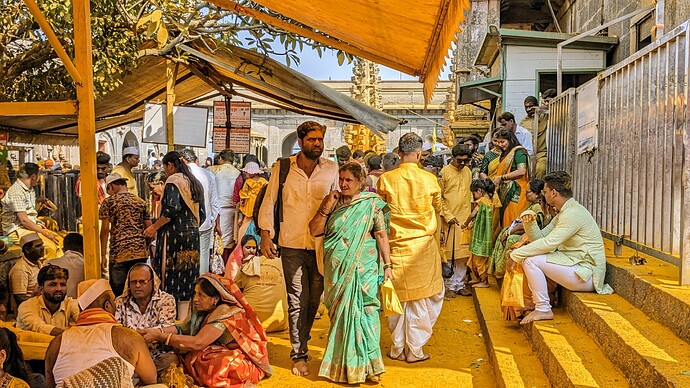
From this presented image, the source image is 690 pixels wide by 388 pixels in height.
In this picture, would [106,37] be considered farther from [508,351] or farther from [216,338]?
[508,351]

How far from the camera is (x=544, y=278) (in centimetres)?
472

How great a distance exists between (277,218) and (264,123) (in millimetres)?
35527

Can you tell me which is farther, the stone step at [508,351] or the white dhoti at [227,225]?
the white dhoti at [227,225]

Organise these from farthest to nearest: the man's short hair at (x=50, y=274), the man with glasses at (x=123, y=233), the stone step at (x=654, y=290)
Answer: the man with glasses at (x=123, y=233)
the man's short hair at (x=50, y=274)
the stone step at (x=654, y=290)

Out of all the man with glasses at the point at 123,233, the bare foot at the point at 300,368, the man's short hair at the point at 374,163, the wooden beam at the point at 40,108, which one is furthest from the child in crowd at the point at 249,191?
the wooden beam at the point at 40,108

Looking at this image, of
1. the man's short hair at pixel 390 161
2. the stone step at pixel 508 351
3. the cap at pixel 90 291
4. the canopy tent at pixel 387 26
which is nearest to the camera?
the canopy tent at pixel 387 26

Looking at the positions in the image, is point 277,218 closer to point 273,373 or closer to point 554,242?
point 273,373

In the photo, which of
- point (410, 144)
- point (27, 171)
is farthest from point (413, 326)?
point (27, 171)

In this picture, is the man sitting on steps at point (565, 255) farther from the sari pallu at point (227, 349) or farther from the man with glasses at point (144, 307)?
the man with glasses at point (144, 307)

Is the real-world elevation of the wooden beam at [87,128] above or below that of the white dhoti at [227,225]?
above

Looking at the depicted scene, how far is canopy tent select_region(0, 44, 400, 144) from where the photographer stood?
6918mm

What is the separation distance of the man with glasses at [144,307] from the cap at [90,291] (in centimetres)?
43

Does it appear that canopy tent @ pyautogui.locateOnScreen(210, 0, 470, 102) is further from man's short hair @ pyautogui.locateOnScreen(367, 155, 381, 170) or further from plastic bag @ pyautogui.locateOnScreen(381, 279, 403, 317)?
man's short hair @ pyautogui.locateOnScreen(367, 155, 381, 170)

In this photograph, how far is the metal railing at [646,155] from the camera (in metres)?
3.80
